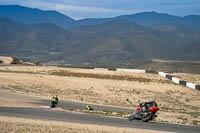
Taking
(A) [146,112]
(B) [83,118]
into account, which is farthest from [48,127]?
(A) [146,112]

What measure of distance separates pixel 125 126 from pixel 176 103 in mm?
17741

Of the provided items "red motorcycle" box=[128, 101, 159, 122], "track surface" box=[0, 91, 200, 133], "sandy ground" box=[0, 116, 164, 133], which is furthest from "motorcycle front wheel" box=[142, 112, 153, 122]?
"sandy ground" box=[0, 116, 164, 133]

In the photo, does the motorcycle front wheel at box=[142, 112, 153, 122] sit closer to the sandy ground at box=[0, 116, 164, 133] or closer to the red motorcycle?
the red motorcycle

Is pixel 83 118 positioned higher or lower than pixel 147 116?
lower

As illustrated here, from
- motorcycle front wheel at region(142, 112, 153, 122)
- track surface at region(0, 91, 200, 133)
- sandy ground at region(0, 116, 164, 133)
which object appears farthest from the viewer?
motorcycle front wheel at region(142, 112, 153, 122)

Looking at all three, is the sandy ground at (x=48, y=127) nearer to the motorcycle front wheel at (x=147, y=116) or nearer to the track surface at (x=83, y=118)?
the track surface at (x=83, y=118)

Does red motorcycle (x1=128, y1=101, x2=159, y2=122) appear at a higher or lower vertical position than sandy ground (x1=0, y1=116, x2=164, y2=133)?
higher

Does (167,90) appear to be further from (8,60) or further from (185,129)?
(8,60)

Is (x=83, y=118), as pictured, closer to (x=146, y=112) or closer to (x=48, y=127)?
(x=146, y=112)

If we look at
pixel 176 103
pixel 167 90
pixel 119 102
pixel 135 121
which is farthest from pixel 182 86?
pixel 135 121

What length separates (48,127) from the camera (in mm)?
16875

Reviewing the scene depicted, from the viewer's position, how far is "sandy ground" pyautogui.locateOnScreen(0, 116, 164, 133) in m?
16.0

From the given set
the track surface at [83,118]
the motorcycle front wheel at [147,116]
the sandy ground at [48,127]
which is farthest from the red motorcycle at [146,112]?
the sandy ground at [48,127]

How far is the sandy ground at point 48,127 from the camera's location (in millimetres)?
16016
